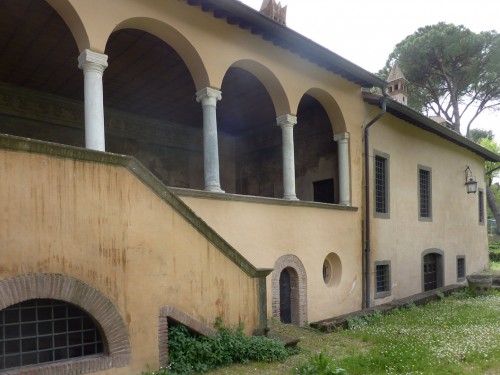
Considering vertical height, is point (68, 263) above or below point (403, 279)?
above

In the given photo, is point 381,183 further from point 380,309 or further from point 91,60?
point 91,60

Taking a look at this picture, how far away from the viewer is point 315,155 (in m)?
12.0

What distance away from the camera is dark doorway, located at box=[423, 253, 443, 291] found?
14.2 metres

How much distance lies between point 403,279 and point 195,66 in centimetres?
920

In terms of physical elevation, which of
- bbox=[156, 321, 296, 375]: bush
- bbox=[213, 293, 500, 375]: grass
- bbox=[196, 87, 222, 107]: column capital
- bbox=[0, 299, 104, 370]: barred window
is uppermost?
bbox=[196, 87, 222, 107]: column capital

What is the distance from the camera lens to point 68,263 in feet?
14.2

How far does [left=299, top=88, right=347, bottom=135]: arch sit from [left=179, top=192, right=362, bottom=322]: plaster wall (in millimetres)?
2217

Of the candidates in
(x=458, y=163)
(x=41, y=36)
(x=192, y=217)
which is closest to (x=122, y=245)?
(x=192, y=217)

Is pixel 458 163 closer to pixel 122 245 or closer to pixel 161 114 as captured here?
pixel 161 114

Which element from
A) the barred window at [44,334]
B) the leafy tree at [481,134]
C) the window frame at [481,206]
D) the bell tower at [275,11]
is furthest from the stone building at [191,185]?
the leafy tree at [481,134]

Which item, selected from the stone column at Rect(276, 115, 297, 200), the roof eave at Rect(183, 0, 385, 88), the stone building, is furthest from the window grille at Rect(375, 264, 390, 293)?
the roof eave at Rect(183, 0, 385, 88)

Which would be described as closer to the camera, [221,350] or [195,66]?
[221,350]

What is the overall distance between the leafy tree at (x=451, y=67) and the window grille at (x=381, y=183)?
1653 cm

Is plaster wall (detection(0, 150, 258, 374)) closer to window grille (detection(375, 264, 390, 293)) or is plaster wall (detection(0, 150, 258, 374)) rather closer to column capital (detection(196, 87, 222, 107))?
column capital (detection(196, 87, 222, 107))
